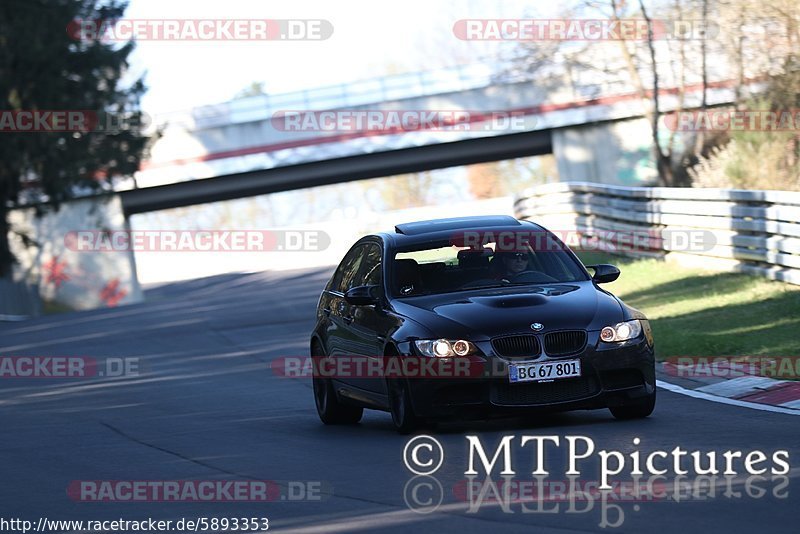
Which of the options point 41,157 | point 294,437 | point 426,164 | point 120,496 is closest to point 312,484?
point 120,496

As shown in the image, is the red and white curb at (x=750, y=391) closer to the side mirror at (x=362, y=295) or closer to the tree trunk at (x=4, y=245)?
the side mirror at (x=362, y=295)

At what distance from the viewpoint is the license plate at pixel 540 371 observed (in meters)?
9.92

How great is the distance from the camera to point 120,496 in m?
8.65

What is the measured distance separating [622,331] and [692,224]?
1338cm

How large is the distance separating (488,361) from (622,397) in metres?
1.04

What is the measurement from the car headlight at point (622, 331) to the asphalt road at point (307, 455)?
608 mm

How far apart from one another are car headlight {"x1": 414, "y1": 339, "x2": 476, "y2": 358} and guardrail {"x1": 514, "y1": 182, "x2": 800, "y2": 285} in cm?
932

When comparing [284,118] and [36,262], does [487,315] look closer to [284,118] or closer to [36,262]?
[284,118]

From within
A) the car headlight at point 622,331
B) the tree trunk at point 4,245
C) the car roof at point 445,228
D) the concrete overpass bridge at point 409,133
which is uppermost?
the car roof at point 445,228

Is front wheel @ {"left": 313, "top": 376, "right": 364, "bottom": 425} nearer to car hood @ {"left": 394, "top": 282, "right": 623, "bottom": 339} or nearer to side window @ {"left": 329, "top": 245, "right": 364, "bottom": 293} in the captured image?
side window @ {"left": 329, "top": 245, "right": 364, "bottom": 293}

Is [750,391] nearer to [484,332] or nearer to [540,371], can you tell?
[540,371]

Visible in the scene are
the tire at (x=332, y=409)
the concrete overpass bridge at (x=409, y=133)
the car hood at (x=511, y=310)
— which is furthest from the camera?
the concrete overpass bridge at (x=409, y=133)

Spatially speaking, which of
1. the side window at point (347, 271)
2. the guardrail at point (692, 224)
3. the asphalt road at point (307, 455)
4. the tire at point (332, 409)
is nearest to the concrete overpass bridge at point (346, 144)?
the guardrail at point (692, 224)

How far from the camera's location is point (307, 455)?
10.1m
